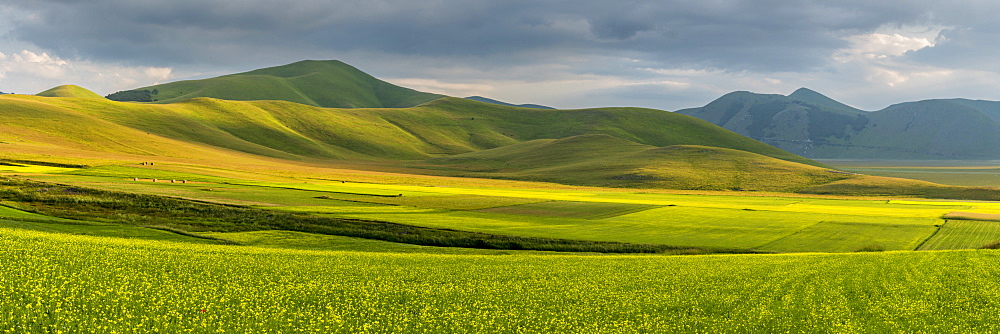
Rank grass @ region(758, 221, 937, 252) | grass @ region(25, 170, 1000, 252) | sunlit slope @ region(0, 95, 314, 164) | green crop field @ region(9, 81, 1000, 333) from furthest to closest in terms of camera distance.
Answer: sunlit slope @ region(0, 95, 314, 164) < grass @ region(25, 170, 1000, 252) < grass @ region(758, 221, 937, 252) < green crop field @ region(9, 81, 1000, 333)

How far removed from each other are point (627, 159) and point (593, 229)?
5825 inches

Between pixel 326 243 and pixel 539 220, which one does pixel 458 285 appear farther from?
pixel 539 220

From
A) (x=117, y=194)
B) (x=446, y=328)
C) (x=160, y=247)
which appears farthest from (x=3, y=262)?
(x=117, y=194)

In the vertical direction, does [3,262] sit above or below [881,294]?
above

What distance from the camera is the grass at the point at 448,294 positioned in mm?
16594

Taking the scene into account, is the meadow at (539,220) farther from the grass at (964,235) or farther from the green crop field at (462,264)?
the green crop field at (462,264)

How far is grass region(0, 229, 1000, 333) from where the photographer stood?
16594 mm

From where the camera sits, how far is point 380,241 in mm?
46219

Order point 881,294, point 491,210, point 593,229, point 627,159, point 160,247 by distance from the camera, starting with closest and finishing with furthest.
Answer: point 881,294 → point 160,247 → point 593,229 → point 491,210 → point 627,159

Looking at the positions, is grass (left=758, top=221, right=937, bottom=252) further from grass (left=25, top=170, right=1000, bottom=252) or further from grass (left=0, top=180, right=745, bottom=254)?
grass (left=0, top=180, right=745, bottom=254)

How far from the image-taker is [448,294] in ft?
72.1

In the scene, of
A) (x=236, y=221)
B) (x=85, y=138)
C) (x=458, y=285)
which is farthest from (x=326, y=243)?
(x=85, y=138)

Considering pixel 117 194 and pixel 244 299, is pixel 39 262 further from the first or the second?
pixel 117 194

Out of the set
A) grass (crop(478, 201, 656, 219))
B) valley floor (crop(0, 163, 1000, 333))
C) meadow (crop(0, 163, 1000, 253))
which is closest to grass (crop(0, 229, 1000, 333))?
valley floor (crop(0, 163, 1000, 333))
